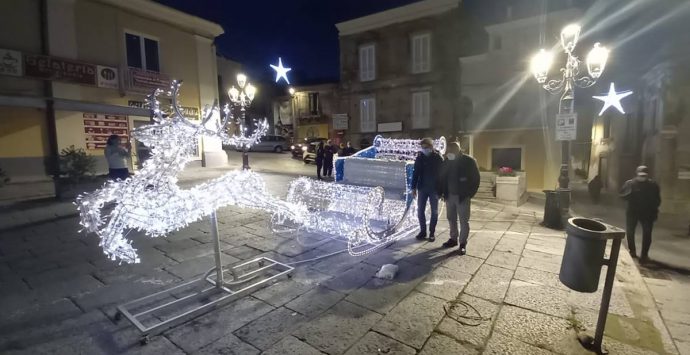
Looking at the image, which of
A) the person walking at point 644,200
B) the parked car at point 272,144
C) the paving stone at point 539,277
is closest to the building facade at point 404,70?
the parked car at point 272,144

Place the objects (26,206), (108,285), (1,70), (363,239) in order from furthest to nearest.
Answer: (1,70) < (26,206) < (363,239) < (108,285)

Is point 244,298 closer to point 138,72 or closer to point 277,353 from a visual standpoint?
point 277,353

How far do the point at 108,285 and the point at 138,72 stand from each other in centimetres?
1198

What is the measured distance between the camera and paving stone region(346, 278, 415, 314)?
10.1ft

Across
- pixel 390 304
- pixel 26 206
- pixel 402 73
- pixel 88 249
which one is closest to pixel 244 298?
pixel 390 304

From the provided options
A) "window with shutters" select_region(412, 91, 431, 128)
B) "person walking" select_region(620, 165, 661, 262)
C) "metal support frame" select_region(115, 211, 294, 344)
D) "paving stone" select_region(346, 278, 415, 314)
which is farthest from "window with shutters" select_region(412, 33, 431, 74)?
"metal support frame" select_region(115, 211, 294, 344)

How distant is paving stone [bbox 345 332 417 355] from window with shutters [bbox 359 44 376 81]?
1961 cm

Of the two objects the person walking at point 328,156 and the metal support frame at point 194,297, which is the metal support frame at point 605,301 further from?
the person walking at point 328,156

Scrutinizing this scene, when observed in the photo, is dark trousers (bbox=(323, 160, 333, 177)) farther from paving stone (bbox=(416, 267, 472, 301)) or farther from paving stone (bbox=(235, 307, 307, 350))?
paving stone (bbox=(235, 307, 307, 350))

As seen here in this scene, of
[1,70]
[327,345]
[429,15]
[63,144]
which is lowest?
[327,345]

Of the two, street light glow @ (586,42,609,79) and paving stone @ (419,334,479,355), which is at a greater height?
street light glow @ (586,42,609,79)

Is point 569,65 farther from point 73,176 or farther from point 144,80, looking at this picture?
point 144,80

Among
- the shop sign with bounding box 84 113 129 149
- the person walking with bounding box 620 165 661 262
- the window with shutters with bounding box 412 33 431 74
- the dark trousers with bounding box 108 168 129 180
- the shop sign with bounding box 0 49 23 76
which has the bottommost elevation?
the person walking with bounding box 620 165 661 262

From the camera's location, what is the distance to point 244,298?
10.8 ft
